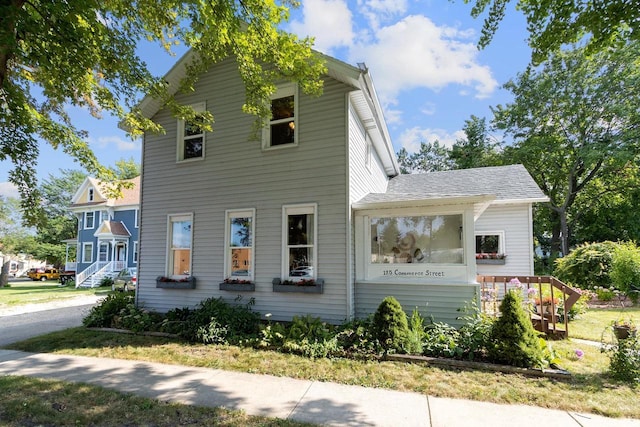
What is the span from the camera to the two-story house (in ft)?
23.0

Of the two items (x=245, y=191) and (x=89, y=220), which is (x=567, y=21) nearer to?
(x=245, y=191)

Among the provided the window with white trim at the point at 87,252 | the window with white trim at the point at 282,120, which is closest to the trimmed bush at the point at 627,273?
the window with white trim at the point at 282,120

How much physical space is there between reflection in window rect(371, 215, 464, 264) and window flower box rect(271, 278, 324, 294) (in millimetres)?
1464

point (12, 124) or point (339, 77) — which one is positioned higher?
point (339, 77)

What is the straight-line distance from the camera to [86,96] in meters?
6.92

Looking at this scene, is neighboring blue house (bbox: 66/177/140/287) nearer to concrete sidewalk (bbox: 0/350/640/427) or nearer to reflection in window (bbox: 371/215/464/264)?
concrete sidewalk (bbox: 0/350/640/427)

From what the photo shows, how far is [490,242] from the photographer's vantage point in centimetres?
1181

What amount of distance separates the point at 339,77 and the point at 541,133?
21.0 m

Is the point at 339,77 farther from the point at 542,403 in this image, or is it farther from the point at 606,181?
the point at 606,181

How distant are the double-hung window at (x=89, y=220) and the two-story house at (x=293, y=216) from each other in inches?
812

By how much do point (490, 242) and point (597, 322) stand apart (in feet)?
13.7

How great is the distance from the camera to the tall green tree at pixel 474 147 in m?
25.9

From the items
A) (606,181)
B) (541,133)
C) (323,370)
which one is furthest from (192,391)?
(606,181)

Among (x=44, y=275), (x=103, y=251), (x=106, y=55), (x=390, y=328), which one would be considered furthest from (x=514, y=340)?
(x=44, y=275)
